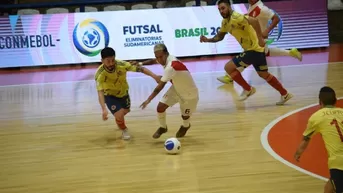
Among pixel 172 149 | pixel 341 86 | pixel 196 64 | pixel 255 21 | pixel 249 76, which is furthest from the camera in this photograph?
pixel 196 64

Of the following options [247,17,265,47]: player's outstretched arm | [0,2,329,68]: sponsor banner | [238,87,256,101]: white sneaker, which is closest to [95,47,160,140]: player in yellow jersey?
[247,17,265,47]: player's outstretched arm

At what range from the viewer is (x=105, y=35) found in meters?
15.1

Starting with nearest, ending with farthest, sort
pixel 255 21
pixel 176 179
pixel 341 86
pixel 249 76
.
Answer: pixel 176 179, pixel 255 21, pixel 341 86, pixel 249 76

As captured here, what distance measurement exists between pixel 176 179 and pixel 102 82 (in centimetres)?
221

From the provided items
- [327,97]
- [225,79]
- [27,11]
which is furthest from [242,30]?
[27,11]

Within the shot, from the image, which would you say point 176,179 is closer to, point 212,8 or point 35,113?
point 35,113

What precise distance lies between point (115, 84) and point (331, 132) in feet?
12.7

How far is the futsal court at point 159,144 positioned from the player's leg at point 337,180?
1.01m

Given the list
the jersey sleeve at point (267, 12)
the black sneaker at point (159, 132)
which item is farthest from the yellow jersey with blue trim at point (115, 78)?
the jersey sleeve at point (267, 12)

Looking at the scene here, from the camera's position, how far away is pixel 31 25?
49.2ft

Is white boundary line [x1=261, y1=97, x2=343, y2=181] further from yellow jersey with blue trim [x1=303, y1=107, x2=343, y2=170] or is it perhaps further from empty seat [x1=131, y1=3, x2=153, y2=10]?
empty seat [x1=131, y1=3, x2=153, y2=10]

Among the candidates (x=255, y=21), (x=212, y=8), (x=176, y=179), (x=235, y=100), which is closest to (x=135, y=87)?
(x=235, y=100)

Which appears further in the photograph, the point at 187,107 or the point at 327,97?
the point at 187,107

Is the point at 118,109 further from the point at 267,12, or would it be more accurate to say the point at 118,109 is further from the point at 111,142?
the point at 267,12
